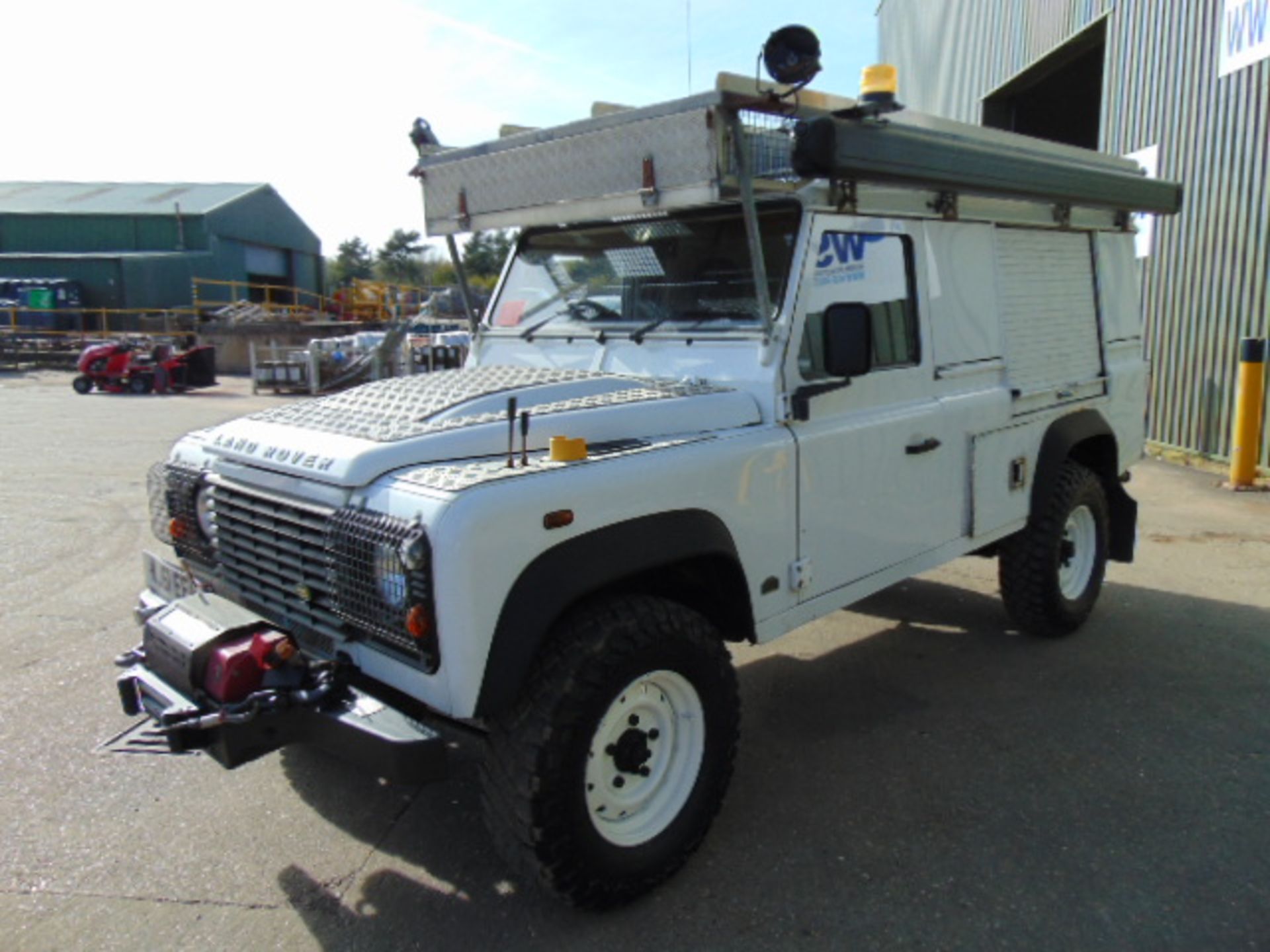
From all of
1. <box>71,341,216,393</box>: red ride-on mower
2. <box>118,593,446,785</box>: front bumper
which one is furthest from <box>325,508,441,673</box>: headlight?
<box>71,341,216,393</box>: red ride-on mower

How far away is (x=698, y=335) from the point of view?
3.86 m

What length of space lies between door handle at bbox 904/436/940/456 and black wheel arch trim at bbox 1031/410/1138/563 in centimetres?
105

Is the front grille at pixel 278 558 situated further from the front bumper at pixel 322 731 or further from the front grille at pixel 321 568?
the front bumper at pixel 322 731

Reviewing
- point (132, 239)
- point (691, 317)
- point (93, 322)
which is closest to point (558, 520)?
point (691, 317)

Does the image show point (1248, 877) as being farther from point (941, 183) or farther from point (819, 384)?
point (941, 183)

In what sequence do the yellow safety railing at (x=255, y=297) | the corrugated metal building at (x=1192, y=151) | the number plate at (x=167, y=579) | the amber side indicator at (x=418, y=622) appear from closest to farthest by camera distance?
the amber side indicator at (x=418, y=622)
the number plate at (x=167, y=579)
the corrugated metal building at (x=1192, y=151)
the yellow safety railing at (x=255, y=297)

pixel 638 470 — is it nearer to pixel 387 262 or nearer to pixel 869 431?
pixel 869 431

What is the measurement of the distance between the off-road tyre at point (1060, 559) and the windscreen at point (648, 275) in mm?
2197

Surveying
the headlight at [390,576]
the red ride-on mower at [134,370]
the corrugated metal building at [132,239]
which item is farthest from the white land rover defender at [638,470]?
the corrugated metal building at [132,239]

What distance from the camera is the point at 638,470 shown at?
9.76 feet

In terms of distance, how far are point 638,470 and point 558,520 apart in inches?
14.4

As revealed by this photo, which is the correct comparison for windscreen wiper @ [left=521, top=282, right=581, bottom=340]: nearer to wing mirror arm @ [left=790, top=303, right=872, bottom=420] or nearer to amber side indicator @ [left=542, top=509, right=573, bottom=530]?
wing mirror arm @ [left=790, top=303, right=872, bottom=420]

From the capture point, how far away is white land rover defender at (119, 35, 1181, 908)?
2.71 meters

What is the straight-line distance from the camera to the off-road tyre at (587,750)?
2.72 metres
